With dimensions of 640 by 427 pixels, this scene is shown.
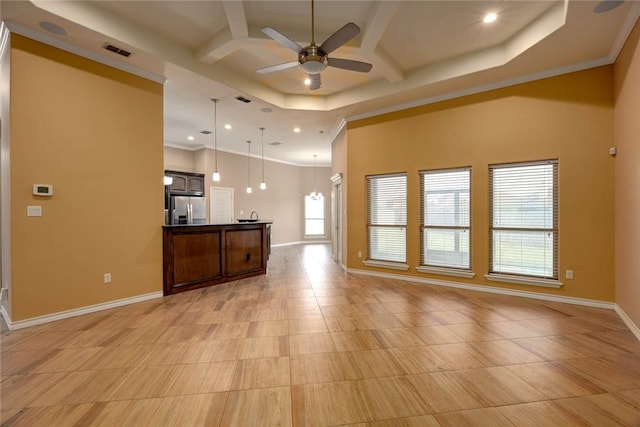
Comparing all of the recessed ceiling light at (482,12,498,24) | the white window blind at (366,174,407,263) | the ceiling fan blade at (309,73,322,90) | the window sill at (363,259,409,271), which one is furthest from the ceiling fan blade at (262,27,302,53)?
the window sill at (363,259,409,271)

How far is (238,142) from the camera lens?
8.35m

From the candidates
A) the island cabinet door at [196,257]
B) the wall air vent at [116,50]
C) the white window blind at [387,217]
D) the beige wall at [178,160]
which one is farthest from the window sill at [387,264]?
the beige wall at [178,160]

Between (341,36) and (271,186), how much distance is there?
8.34m

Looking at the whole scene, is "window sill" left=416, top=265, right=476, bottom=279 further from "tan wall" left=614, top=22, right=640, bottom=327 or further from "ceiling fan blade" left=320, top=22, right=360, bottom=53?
"ceiling fan blade" left=320, top=22, right=360, bottom=53

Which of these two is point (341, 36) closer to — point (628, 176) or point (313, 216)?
point (628, 176)

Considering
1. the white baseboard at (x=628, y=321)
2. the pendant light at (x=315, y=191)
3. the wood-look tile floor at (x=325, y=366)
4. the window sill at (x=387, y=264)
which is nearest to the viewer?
the wood-look tile floor at (x=325, y=366)

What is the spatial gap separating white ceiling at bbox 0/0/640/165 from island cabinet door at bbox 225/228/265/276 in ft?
8.22

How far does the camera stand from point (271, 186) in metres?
10.7

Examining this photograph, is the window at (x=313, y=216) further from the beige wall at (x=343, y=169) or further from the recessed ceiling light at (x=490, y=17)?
the recessed ceiling light at (x=490, y=17)

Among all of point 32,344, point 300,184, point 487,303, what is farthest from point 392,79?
point 300,184

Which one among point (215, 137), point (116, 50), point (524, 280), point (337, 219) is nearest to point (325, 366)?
point (524, 280)

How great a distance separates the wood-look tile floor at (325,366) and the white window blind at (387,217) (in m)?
1.77

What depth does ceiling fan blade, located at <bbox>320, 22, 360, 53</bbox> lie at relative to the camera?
8.16ft

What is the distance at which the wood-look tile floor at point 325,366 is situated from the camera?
5.92ft
